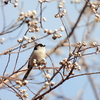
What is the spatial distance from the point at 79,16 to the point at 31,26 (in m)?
2.71

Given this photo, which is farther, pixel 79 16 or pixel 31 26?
pixel 79 16

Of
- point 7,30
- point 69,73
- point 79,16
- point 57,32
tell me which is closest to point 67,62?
point 69,73

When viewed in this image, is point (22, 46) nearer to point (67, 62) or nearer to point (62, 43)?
point (67, 62)

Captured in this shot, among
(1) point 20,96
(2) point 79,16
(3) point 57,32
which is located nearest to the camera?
(1) point 20,96

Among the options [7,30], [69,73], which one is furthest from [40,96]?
[7,30]

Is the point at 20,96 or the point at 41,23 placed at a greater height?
the point at 41,23

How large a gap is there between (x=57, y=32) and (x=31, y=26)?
237 mm

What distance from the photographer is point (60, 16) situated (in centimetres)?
240

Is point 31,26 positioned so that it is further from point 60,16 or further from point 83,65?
point 83,65

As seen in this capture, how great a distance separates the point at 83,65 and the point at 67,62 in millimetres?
3058

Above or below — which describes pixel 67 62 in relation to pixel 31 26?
below

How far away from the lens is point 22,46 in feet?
7.68

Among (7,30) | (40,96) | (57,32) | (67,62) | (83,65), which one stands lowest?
(83,65)

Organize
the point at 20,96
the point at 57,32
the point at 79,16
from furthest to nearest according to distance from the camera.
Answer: the point at 79,16 < the point at 57,32 < the point at 20,96
